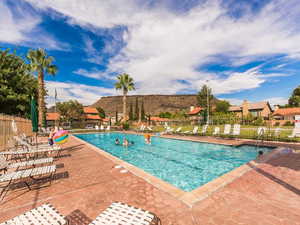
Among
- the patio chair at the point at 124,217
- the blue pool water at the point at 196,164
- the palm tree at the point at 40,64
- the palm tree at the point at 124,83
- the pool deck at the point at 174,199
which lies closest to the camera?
the patio chair at the point at 124,217

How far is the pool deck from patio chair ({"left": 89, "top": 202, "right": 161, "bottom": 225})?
860 mm

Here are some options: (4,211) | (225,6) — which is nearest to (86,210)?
(4,211)

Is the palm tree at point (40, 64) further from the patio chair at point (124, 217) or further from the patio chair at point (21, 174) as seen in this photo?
the patio chair at point (124, 217)

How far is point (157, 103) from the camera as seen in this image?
113438 mm

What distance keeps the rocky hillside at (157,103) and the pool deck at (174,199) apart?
320 ft

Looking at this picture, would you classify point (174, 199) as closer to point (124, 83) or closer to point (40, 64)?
point (40, 64)

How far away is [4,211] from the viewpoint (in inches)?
112


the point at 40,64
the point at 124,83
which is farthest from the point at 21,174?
the point at 124,83

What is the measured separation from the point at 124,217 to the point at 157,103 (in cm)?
11209

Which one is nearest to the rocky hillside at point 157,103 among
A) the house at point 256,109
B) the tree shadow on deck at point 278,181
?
the house at point 256,109

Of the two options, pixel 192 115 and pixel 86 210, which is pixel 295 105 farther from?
pixel 86 210

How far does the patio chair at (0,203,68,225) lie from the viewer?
5.90ft

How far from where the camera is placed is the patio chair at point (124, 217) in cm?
177

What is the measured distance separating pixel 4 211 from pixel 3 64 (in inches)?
764
